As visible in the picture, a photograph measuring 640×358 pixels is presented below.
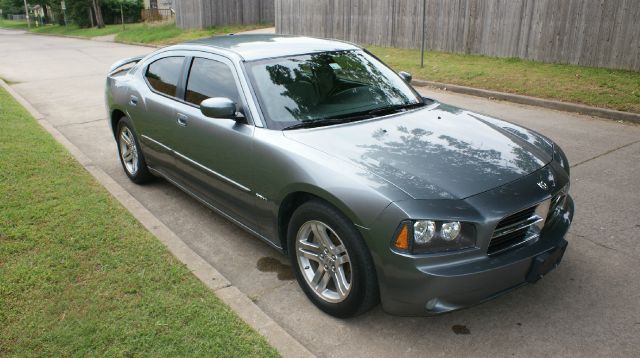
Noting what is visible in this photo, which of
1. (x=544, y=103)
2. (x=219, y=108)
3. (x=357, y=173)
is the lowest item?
(x=544, y=103)

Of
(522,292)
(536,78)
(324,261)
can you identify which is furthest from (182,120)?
(536,78)

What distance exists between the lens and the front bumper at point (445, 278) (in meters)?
2.83

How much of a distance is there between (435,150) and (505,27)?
1079cm

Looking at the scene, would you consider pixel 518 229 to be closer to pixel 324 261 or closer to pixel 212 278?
pixel 324 261

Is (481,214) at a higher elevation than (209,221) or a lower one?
higher

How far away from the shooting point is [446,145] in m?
3.55

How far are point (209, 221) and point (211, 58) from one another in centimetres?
149

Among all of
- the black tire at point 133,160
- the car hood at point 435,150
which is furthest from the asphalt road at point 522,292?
the car hood at point 435,150

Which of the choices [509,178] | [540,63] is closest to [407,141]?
[509,178]

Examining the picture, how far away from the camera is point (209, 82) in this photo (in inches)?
175

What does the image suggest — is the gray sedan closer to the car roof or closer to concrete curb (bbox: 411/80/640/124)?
the car roof

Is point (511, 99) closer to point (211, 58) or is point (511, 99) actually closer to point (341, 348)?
point (211, 58)

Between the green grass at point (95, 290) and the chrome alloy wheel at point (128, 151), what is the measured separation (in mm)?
596

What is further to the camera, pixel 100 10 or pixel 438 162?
pixel 100 10
